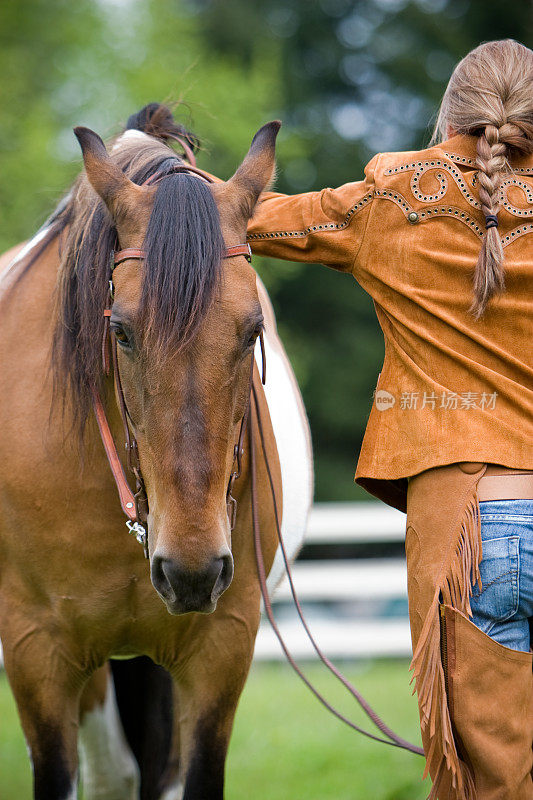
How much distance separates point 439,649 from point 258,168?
1303 mm

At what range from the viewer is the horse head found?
2.07m

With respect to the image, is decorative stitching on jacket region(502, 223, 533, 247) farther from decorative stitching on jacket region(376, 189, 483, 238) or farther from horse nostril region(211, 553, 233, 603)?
horse nostril region(211, 553, 233, 603)

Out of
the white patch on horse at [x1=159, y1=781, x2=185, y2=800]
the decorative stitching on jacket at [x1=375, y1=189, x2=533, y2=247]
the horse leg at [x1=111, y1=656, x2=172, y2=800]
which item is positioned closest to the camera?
the decorative stitching on jacket at [x1=375, y1=189, x2=533, y2=247]

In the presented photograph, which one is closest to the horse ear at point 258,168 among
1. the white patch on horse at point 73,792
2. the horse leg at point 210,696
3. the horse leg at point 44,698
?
the horse leg at point 210,696

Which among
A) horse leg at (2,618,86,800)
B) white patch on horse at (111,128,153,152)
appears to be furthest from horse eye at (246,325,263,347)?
horse leg at (2,618,86,800)

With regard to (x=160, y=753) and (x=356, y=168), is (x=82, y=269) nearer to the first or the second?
(x=160, y=753)

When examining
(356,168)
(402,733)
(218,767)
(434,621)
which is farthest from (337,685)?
(356,168)

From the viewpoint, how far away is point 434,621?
2.23m

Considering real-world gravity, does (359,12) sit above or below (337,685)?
above

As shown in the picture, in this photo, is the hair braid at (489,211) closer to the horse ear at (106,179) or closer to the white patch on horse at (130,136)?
the horse ear at (106,179)

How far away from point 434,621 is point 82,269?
1280 mm

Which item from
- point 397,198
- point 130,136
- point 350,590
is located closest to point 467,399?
point 397,198

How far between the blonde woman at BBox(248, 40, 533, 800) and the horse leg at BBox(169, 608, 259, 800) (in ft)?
2.02

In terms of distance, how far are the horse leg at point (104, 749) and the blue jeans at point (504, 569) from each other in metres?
1.93
